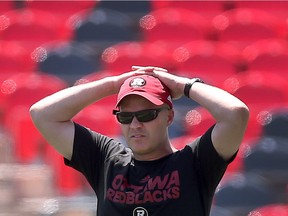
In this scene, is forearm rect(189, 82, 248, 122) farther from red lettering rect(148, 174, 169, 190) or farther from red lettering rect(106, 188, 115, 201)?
red lettering rect(106, 188, 115, 201)

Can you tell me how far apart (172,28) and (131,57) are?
72cm

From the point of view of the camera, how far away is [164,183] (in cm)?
242

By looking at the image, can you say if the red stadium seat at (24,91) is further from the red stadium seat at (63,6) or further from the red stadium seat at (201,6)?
the red stadium seat at (201,6)

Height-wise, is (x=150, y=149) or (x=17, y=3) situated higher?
(x=150, y=149)

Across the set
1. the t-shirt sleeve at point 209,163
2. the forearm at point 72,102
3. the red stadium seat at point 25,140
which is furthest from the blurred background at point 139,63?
the t-shirt sleeve at point 209,163

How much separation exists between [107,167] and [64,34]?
3.98 metres

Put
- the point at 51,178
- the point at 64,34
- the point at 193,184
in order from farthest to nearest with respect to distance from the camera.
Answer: the point at 64,34, the point at 51,178, the point at 193,184

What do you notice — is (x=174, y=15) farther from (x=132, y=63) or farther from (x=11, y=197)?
(x=11, y=197)

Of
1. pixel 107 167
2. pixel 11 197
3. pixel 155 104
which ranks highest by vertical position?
pixel 155 104

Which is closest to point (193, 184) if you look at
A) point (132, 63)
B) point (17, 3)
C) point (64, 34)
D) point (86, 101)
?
point (86, 101)

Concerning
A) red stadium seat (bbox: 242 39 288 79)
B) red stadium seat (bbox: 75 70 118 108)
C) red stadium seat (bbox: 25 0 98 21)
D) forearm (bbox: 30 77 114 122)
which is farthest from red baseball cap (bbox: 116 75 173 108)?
red stadium seat (bbox: 25 0 98 21)

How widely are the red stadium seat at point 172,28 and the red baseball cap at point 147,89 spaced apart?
3917mm

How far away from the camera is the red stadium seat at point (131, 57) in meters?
5.85

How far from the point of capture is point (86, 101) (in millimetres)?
2666
